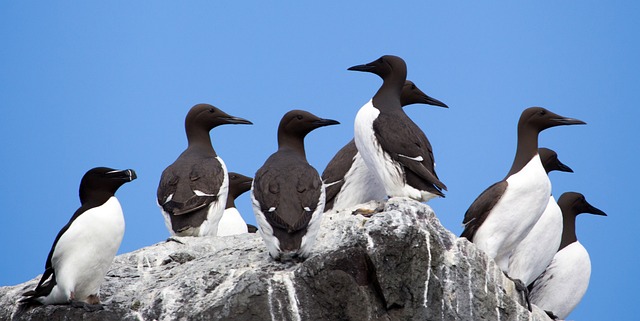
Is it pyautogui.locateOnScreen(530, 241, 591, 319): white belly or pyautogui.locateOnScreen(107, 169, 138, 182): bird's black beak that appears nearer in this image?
pyautogui.locateOnScreen(107, 169, 138, 182): bird's black beak

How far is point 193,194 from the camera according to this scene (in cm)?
1073

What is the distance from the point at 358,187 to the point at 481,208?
4.25 ft

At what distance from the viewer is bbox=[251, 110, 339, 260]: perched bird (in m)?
8.67

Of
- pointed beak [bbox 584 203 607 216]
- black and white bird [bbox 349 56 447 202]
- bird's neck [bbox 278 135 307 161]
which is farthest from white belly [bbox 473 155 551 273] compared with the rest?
pointed beak [bbox 584 203 607 216]

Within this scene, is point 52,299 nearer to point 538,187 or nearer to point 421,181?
point 421,181

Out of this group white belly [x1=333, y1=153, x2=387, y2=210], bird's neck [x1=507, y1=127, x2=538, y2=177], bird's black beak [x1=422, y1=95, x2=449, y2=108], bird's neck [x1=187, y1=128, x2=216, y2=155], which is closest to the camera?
bird's neck [x1=507, y1=127, x2=538, y2=177]

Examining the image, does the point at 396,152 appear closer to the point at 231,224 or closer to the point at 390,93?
the point at 390,93

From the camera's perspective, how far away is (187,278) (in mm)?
9023

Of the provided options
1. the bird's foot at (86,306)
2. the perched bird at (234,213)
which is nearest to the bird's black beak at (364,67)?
the perched bird at (234,213)

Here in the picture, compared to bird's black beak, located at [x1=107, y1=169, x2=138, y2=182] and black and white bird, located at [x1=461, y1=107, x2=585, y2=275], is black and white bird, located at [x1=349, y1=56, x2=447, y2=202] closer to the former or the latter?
black and white bird, located at [x1=461, y1=107, x2=585, y2=275]

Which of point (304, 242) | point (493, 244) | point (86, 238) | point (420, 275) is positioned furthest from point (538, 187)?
point (86, 238)

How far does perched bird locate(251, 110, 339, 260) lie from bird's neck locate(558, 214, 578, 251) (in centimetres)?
381

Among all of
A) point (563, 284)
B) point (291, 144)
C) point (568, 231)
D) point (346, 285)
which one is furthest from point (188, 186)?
point (568, 231)

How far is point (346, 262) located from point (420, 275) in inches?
22.3
